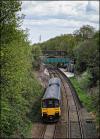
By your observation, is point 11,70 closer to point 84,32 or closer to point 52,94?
point 52,94

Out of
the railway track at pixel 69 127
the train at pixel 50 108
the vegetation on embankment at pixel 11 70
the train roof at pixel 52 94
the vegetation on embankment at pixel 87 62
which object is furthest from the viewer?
the train roof at pixel 52 94

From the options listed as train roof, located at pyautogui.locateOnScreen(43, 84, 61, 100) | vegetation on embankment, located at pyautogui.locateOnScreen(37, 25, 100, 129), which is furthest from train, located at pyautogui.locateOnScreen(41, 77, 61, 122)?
vegetation on embankment, located at pyautogui.locateOnScreen(37, 25, 100, 129)

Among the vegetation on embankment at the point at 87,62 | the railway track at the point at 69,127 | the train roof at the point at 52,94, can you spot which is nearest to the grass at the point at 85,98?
the vegetation on embankment at the point at 87,62

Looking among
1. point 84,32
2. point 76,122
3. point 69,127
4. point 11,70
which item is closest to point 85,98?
point 76,122

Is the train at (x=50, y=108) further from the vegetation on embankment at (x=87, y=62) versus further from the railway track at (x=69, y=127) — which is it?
the vegetation on embankment at (x=87, y=62)

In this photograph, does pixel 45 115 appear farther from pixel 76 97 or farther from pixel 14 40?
pixel 76 97

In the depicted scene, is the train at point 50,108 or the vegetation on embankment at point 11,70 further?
the train at point 50,108

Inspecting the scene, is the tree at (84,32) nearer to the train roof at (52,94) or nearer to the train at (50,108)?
the train roof at (52,94)

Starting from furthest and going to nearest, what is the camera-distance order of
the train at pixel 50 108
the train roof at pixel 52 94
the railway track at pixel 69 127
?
the train roof at pixel 52 94
the train at pixel 50 108
the railway track at pixel 69 127

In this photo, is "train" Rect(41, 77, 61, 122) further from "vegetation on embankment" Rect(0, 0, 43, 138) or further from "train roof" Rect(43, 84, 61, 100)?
"vegetation on embankment" Rect(0, 0, 43, 138)

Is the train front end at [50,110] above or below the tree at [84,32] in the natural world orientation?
below

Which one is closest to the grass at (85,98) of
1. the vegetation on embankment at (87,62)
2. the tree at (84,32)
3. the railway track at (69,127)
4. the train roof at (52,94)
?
the vegetation on embankment at (87,62)

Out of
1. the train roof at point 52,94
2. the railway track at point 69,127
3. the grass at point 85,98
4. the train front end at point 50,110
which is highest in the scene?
the train roof at point 52,94

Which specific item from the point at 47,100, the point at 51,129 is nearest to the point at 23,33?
the point at 47,100
